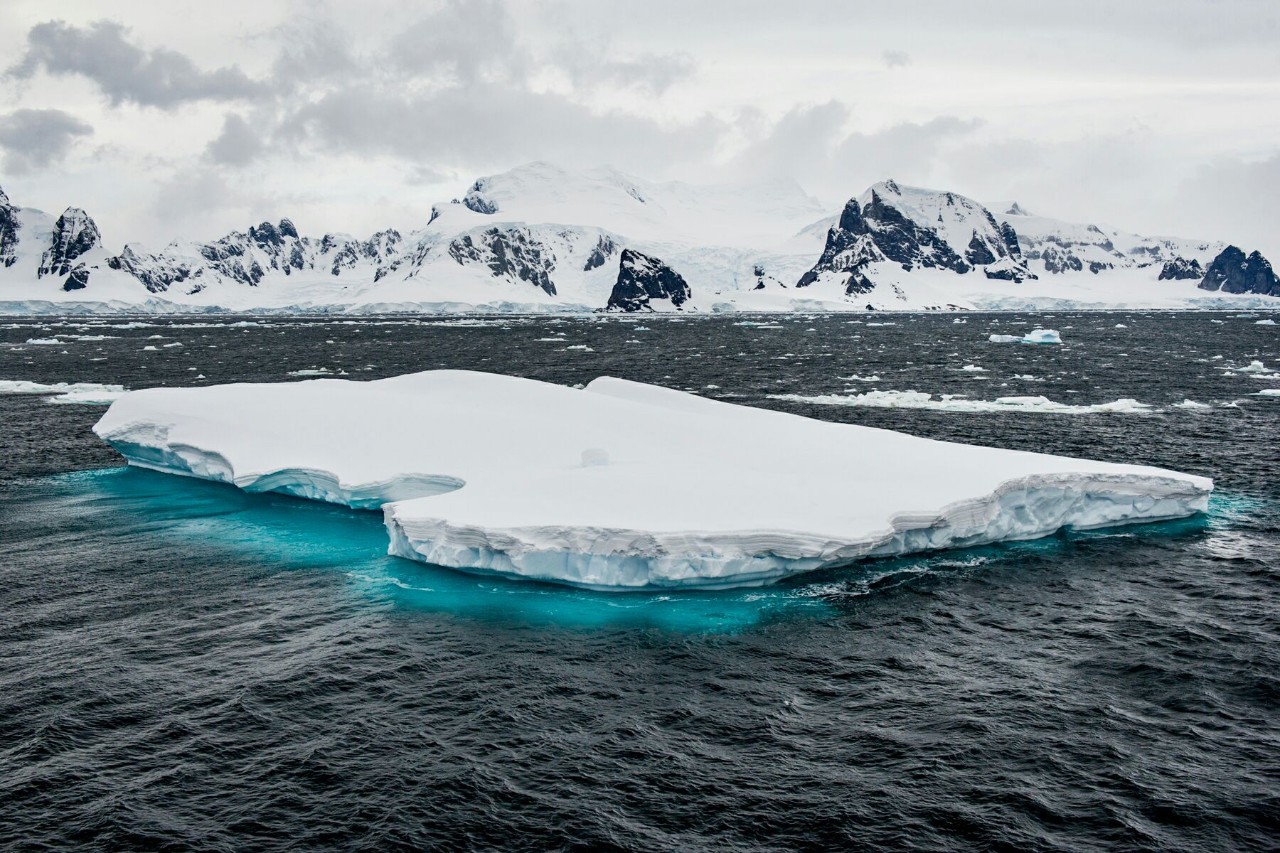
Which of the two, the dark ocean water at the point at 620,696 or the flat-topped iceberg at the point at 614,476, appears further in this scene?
the flat-topped iceberg at the point at 614,476

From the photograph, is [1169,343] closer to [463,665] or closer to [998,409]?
[998,409]

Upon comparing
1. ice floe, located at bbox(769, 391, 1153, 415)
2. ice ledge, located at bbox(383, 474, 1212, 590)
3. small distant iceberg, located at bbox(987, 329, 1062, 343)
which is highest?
small distant iceberg, located at bbox(987, 329, 1062, 343)

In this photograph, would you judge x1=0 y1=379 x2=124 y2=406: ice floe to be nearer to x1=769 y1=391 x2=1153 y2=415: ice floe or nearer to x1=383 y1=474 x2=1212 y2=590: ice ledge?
x1=383 y1=474 x2=1212 y2=590: ice ledge

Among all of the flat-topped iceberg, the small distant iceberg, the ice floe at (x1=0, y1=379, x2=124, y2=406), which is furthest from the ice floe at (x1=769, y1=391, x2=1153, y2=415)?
the small distant iceberg

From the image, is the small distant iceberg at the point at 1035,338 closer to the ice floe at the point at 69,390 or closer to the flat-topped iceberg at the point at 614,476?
the flat-topped iceberg at the point at 614,476

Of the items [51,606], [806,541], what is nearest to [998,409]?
[806,541]

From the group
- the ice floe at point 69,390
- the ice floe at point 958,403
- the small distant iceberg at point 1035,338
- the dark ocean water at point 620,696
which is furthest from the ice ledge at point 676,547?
the small distant iceberg at point 1035,338

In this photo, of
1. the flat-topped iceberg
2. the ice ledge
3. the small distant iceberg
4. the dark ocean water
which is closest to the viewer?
the dark ocean water
